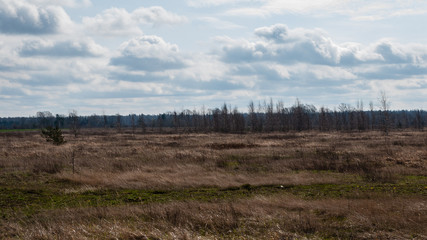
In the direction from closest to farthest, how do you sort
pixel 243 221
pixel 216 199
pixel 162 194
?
pixel 243 221 → pixel 216 199 → pixel 162 194

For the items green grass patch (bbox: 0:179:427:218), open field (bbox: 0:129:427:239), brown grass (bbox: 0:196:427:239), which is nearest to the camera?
brown grass (bbox: 0:196:427:239)

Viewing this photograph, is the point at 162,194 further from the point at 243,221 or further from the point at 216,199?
the point at 243,221

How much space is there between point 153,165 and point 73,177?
199 inches

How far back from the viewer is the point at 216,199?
39.4 ft

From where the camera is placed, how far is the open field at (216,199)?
7979mm

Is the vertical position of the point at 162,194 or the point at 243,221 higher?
the point at 243,221

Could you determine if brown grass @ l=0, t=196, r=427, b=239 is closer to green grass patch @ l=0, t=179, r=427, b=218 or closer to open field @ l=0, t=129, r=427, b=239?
open field @ l=0, t=129, r=427, b=239

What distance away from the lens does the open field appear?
7.98 m

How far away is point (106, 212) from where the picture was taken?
9656 mm

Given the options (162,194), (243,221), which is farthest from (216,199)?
(243,221)

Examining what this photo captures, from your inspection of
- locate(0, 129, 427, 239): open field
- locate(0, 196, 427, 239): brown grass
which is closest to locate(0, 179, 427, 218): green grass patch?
locate(0, 129, 427, 239): open field

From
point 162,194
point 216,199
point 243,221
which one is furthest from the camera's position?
point 162,194

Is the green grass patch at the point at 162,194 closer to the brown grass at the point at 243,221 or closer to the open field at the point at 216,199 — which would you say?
the open field at the point at 216,199

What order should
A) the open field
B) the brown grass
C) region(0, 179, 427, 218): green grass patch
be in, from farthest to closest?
1. region(0, 179, 427, 218): green grass patch
2. the open field
3. the brown grass
